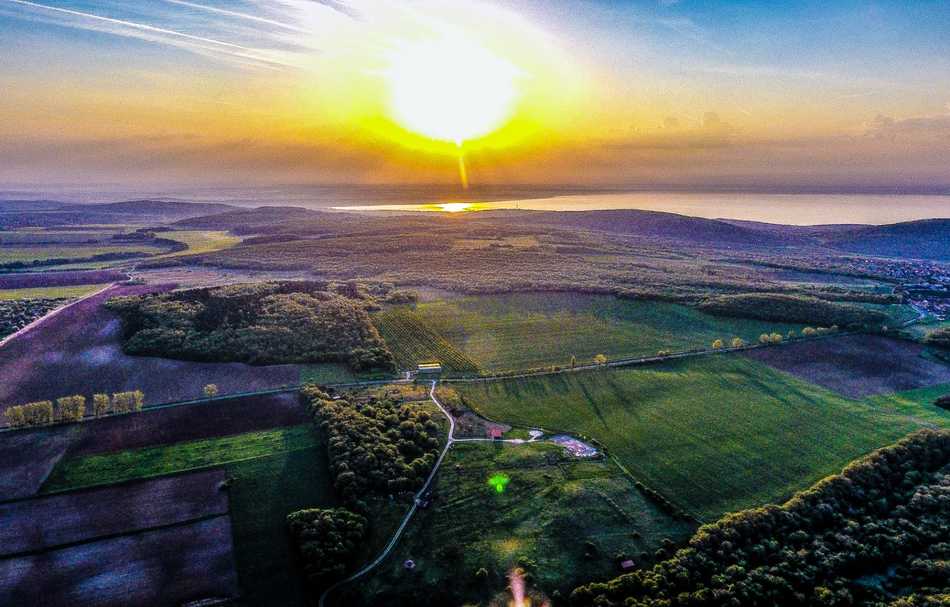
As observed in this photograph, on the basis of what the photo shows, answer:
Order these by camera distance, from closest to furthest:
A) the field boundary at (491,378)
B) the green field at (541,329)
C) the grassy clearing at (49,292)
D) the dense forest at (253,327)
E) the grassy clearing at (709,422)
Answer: the grassy clearing at (709,422)
the field boundary at (491,378)
the dense forest at (253,327)
the green field at (541,329)
the grassy clearing at (49,292)

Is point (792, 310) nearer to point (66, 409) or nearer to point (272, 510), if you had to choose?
point (272, 510)

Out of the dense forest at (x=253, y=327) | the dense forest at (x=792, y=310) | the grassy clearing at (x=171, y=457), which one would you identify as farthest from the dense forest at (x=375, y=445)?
the dense forest at (x=792, y=310)

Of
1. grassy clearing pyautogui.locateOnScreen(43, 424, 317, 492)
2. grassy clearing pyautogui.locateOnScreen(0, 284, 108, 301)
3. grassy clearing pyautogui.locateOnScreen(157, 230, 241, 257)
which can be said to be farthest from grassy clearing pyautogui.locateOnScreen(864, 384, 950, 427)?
grassy clearing pyautogui.locateOnScreen(157, 230, 241, 257)

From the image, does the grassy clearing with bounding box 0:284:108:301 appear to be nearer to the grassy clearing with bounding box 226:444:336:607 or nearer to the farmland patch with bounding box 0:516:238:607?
the grassy clearing with bounding box 226:444:336:607

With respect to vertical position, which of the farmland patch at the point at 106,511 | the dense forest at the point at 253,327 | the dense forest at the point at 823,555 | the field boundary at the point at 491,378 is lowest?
the dense forest at the point at 823,555

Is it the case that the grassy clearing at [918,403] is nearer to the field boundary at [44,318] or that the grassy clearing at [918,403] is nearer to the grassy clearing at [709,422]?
the grassy clearing at [709,422]

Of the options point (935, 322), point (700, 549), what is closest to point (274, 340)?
point (700, 549)
